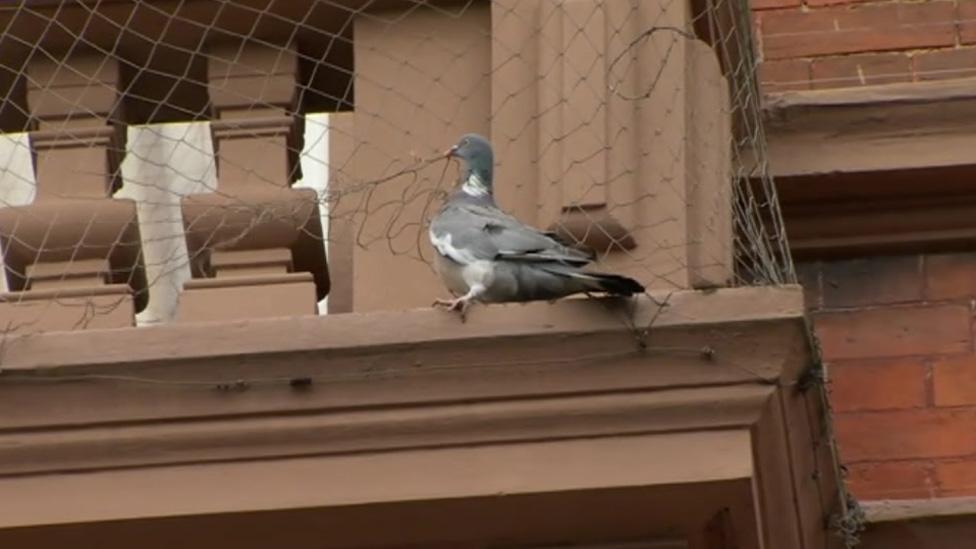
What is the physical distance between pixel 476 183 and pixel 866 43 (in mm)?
1924

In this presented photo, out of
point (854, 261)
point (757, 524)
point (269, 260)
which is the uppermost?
point (854, 261)

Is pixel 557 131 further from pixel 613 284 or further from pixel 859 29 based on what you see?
pixel 859 29

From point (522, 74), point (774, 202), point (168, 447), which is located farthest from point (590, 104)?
point (168, 447)

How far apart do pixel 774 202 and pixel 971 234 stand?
2.39 feet

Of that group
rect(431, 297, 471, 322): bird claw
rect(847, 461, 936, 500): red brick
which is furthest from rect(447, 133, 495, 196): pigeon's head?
rect(847, 461, 936, 500): red brick

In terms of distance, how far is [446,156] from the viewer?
18.4 feet

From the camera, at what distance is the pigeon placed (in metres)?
5.26

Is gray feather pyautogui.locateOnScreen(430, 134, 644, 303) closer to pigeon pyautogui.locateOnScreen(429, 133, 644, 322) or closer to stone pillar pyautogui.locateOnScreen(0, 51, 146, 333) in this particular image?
pigeon pyautogui.locateOnScreen(429, 133, 644, 322)

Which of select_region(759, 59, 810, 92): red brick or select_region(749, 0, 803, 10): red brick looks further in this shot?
select_region(749, 0, 803, 10): red brick

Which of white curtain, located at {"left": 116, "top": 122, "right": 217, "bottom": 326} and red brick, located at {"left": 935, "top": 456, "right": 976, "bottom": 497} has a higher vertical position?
white curtain, located at {"left": 116, "top": 122, "right": 217, "bottom": 326}

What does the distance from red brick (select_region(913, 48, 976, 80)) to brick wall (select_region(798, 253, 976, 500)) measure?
0.57 m

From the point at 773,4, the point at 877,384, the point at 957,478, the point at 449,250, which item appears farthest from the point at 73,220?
the point at 773,4

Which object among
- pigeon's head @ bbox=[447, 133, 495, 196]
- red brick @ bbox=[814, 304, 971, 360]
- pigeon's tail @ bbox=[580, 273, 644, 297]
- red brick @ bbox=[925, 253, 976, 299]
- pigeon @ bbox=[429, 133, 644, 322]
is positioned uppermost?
red brick @ bbox=[925, 253, 976, 299]

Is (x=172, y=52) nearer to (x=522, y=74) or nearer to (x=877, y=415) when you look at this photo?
(x=522, y=74)
